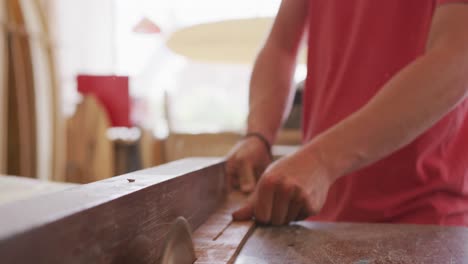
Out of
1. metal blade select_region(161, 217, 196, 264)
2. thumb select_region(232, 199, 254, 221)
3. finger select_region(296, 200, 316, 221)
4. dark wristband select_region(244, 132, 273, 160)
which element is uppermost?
dark wristband select_region(244, 132, 273, 160)

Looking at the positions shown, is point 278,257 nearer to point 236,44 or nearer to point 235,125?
point 236,44

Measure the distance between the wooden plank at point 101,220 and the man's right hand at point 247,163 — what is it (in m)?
0.32

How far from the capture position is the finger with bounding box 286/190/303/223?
2.56 feet

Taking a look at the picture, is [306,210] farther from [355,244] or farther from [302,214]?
[355,244]

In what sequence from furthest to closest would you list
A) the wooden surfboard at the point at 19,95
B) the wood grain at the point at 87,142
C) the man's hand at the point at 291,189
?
the wood grain at the point at 87,142 < the wooden surfboard at the point at 19,95 < the man's hand at the point at 291,189

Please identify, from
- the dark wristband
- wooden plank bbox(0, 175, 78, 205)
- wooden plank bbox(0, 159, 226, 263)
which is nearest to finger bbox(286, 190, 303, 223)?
wooden plank bbox(0, 159, 226, 263)

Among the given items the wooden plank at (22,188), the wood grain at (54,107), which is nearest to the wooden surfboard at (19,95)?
the wood grain at (54,107)

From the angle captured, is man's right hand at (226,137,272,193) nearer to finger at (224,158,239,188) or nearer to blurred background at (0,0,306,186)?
finger at (224,158,239,188)

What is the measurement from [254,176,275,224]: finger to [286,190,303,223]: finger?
0.04m

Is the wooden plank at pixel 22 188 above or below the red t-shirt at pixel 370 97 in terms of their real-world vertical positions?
below

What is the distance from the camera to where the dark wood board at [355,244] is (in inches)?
24.6

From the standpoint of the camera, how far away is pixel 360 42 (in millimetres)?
1066

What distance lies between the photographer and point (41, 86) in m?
2.22

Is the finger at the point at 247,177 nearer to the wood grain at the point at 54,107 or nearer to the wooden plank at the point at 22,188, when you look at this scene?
the wooden plank at the point at 22,188
